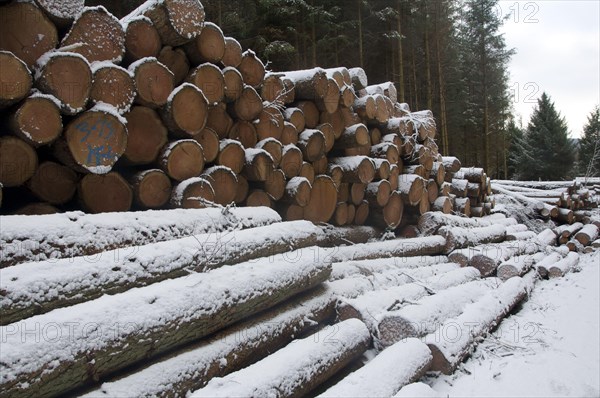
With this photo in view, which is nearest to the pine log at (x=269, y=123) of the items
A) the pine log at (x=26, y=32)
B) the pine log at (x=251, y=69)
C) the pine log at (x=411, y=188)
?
the pine log at (x=251, y=69)

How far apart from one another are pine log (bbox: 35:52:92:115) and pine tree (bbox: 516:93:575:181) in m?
26.9

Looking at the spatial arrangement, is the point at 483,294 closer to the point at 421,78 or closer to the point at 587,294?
the point at 587,294

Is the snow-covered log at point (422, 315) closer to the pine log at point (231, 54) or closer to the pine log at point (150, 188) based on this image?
the pine log at point (150, 188)

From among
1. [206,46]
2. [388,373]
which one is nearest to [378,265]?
[388,373]

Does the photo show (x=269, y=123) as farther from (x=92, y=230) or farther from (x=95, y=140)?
(x=92, y=230)

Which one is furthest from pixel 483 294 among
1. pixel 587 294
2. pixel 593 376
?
pixel 587 294

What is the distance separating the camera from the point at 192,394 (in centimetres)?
196

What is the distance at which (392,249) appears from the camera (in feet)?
16.6

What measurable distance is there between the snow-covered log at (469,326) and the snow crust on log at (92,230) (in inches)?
67.4

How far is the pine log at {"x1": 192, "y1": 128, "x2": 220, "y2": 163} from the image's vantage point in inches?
145

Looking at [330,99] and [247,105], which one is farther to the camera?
[330,99]

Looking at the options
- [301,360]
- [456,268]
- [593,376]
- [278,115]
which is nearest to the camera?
[301,360]

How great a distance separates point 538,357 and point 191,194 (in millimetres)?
3039

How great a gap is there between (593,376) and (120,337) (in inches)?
127
